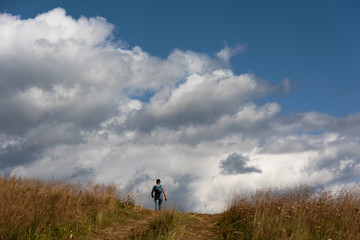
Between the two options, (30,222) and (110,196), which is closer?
(30,222)

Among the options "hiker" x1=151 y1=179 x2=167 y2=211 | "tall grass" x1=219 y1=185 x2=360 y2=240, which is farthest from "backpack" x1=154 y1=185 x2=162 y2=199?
"tall grass" x1=219 y1=185 x2=360 y2=240

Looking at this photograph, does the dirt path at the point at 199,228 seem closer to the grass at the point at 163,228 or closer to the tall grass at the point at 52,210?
the grass at the point at 163,228

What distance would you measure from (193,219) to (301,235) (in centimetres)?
577

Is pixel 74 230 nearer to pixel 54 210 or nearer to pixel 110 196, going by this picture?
pixel 54 210

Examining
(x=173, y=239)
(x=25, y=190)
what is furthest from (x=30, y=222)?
(x=173, y=239)

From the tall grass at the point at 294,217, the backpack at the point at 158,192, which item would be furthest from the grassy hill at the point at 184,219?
the backpack at the point at 158,192

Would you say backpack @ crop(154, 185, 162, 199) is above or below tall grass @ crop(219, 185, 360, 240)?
above

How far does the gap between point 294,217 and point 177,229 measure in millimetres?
3761

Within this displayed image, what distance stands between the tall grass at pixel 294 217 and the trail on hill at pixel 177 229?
0.60 metres

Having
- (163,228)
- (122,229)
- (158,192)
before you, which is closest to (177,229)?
(163,228)

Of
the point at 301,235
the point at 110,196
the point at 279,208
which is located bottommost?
the point at 301,235

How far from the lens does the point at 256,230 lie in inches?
340

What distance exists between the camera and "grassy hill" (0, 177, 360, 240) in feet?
28.8

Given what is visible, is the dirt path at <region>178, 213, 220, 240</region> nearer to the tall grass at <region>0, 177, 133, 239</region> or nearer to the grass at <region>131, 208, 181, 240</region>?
the grass at <region>131, 208, 181, 240</region>
